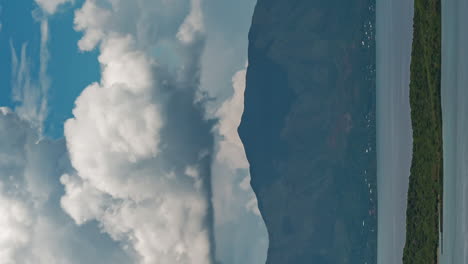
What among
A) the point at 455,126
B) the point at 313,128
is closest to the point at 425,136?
the point at 455,126

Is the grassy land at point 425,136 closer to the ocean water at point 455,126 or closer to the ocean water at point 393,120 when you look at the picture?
the ocean water at point 455,126

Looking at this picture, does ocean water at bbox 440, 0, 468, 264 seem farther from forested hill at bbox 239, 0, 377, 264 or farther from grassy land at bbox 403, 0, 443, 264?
forested hill at bbox 239, 0, 377, 264

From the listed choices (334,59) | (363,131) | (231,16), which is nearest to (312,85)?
(334,59)

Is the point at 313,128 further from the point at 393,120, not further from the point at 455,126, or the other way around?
the point at 455,126

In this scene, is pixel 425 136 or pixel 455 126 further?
pixel 425 136

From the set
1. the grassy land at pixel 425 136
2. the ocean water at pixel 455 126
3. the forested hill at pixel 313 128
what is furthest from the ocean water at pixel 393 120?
the ocean water at pixel 455 126

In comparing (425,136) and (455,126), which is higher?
(455,126)

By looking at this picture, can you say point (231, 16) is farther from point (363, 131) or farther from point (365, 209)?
point (365, 209)
